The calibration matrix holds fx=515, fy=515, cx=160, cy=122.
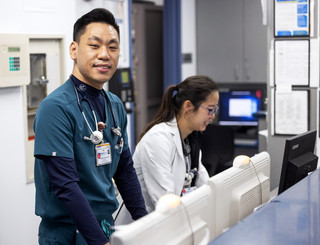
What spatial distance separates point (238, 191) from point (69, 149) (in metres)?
0.58

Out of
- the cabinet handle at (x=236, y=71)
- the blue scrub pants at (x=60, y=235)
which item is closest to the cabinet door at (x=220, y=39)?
the cabinet handle at (x=236, y=71)

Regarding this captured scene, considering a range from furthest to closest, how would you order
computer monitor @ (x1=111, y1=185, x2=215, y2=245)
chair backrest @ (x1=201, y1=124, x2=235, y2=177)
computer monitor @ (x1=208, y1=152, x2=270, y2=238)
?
chair backrest @ (x1=201, y1=124, x2=235, y2=177)
computer monitor @ (x1=208, y1=152, x2=270, y2=238)
computer monitor @ (x1=111, y1=185, x2=215, y2=245)

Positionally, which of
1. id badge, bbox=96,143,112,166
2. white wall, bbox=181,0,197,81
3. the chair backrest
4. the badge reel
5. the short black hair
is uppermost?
white wall, bbox=181,0,197,81

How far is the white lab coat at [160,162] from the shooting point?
232cm

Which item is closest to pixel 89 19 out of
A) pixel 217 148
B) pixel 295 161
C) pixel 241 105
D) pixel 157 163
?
pixel 157 163

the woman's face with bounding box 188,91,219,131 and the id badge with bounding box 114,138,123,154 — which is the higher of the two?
the woman's face with bounding box 188,91,219,131

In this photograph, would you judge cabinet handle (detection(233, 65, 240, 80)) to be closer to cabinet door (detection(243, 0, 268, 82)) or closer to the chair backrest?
cabinet door (detection(243, 0, 268, 82))

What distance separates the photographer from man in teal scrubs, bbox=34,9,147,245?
1713mm

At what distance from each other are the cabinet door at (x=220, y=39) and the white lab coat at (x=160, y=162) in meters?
3.65

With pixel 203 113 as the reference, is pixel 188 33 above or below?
above

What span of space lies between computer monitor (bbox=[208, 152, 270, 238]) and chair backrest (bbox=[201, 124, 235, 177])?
7.91 ft

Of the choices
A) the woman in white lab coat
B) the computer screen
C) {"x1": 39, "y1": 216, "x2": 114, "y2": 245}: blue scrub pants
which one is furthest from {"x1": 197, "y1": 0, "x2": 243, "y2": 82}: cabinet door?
{"x1": 39, "y1": 216, "x2": 114, "y2": 245}: blue scrub pants

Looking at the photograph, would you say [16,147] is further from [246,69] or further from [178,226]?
[246,69]

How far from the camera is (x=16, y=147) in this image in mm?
3334
